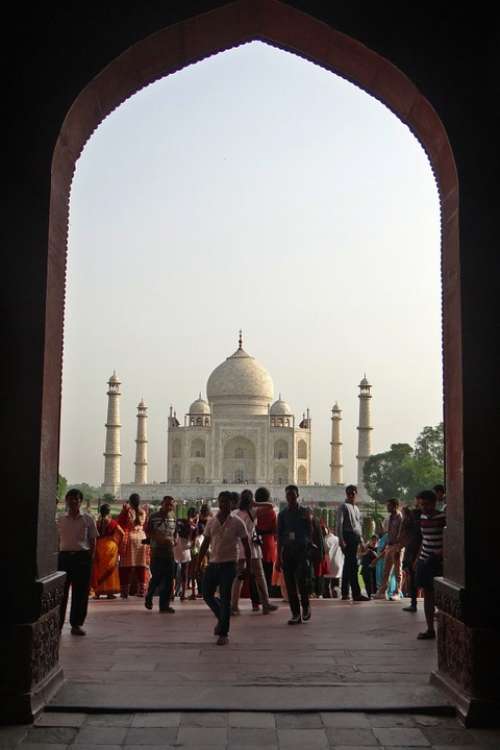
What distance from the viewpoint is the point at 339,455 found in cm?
5138

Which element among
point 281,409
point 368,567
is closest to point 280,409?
point 281,409

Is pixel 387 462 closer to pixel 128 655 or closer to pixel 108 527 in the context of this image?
pixel 108 527

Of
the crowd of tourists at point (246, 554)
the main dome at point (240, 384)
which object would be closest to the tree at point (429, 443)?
the main dome at point (240, 384)

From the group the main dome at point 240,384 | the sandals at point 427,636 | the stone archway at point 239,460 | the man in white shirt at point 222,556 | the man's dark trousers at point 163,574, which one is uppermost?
the main dome at point 240,384

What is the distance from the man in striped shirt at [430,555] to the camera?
248 inches

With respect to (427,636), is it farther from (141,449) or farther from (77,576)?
(141,449)

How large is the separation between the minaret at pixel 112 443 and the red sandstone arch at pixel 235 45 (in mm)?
45341

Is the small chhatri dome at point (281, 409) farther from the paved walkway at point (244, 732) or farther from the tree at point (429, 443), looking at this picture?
the paved walkway at point (244, 732)

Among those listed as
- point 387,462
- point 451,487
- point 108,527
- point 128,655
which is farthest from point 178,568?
point 387,462

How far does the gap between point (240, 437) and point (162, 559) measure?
146 feet

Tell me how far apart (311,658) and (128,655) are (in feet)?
3.56

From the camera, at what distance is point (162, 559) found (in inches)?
320

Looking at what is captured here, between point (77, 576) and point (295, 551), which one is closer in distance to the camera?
point (77, 576)

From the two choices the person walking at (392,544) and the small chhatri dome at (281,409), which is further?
the small chhatri dome at (281,409)
